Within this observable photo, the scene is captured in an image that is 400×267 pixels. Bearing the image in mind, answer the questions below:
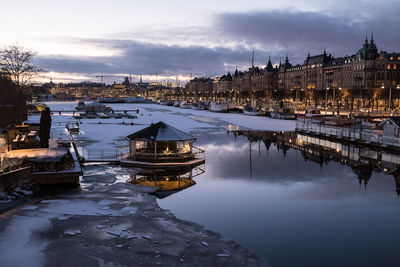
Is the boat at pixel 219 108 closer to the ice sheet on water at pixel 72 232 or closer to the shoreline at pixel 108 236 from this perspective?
the shoreline at pixel 108 236

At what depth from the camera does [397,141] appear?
135ft

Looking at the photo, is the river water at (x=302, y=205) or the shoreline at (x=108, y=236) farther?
the river water at (x=302, y=205)

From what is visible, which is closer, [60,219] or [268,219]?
[60,219]

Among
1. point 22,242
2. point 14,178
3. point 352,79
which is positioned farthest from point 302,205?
point 352,79

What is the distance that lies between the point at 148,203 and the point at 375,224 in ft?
36.1

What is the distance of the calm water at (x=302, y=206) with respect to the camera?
48.2 ft

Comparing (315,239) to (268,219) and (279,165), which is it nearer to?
(268,219)

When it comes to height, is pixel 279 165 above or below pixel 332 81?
below

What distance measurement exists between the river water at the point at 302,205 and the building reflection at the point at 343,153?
0.32 feet

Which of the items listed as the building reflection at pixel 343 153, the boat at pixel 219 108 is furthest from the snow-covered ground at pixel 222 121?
the boat at pixel 219 108

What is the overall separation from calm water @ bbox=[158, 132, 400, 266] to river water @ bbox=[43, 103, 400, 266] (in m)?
0.04

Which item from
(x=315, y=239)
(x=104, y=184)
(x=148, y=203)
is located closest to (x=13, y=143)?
(x=104, y=184)

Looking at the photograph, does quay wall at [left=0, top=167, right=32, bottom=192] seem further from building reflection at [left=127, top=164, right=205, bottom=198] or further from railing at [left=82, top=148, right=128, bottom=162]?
railing at [left=82, top=148, right=128, bottom=162]

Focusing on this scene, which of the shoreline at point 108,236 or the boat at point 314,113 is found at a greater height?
the boat at point 314,113
